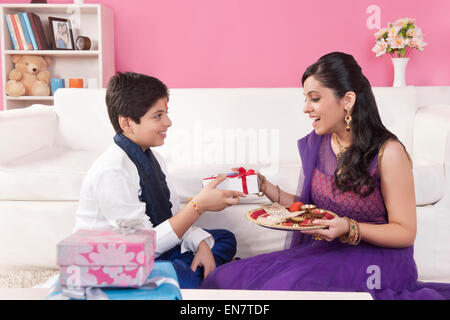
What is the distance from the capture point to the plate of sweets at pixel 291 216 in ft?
3.81

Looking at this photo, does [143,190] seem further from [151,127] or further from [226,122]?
[226,122]

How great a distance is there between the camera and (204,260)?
132cm

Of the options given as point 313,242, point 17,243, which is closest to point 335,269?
point 313,242

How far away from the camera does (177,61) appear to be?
3637mm

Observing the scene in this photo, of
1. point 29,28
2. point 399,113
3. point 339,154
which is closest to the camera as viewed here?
point 339,154

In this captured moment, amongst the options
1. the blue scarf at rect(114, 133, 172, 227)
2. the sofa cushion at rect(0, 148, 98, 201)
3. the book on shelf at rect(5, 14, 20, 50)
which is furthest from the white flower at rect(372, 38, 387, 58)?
the book on shelf at rect(5, 14, 20, 50)

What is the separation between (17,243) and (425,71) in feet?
10.0

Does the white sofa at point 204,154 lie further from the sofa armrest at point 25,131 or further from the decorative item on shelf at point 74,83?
the decorative item on shelf at point 74,83

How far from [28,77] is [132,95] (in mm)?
2473

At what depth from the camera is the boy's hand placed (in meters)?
1.30

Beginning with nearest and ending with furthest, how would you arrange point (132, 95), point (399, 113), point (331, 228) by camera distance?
point (331, 228) → point (132, 95) → point (399, 113)

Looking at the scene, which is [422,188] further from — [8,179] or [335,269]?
[8,179]

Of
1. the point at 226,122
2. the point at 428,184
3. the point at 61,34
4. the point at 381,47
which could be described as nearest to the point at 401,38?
the point at 381,47

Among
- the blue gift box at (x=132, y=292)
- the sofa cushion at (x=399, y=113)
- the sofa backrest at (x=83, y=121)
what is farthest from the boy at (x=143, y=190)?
the sofa cushion at (x=399, y=113)
